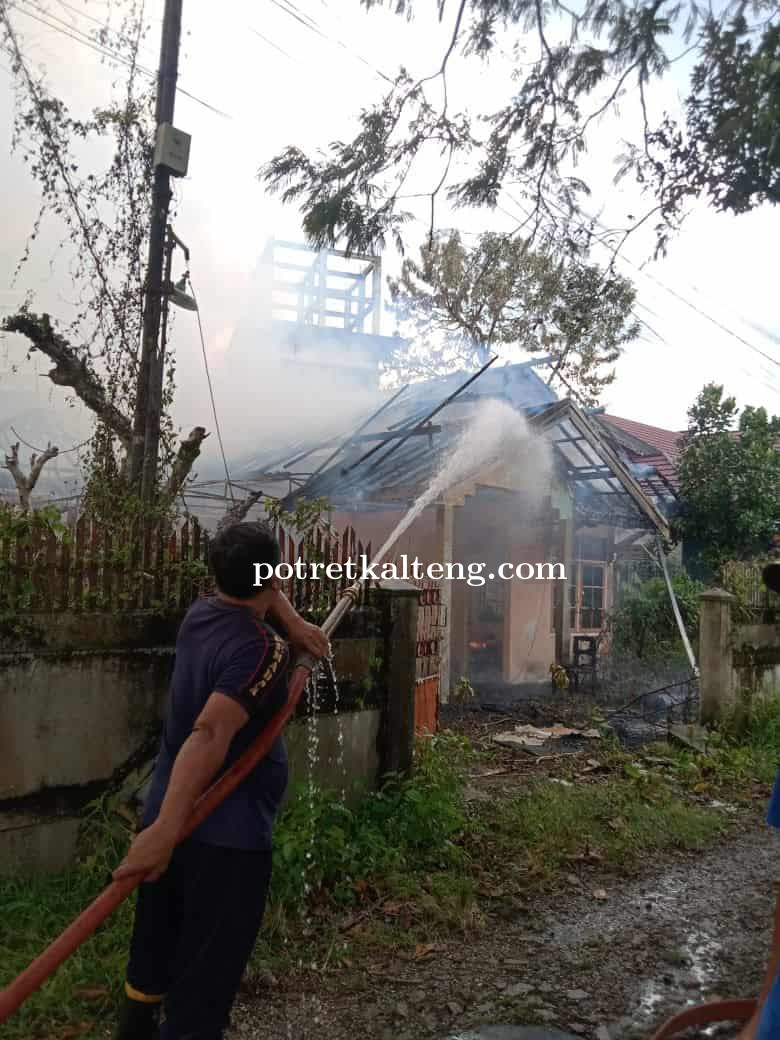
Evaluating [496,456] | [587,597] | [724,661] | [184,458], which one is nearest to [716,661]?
[724,661]

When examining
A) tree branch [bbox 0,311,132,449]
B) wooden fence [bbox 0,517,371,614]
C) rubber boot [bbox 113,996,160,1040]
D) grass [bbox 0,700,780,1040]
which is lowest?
grass [bbox 0,700,780,1040]

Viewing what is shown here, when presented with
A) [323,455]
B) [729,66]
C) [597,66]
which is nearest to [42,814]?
[729,66]

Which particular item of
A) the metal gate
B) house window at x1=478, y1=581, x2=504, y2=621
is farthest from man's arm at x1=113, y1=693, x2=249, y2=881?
house window at x1=478, y1=581, x2=504, y2=621

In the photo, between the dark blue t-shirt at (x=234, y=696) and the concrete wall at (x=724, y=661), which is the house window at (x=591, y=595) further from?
the dark blue t-shirt at (x=234, y=696)

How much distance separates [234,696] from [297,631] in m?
0.74

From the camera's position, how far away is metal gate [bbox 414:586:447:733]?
7508 millimetres

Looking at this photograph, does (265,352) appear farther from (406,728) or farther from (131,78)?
(406,728)

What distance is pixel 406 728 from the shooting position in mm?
5430

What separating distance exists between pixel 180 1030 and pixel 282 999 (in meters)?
1.26

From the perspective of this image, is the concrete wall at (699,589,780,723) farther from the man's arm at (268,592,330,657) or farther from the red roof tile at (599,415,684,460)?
the red roof tile at (599,415,684,460)

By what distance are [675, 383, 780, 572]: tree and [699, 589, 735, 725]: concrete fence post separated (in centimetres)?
777

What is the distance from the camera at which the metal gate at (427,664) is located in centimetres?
751

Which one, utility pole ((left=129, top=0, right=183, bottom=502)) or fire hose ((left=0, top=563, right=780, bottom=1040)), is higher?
utility pole ((left=129, top=0, right=183, bottom=502))

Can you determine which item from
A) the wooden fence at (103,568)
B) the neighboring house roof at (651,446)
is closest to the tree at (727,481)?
the neighboring house roof at (651,446)
